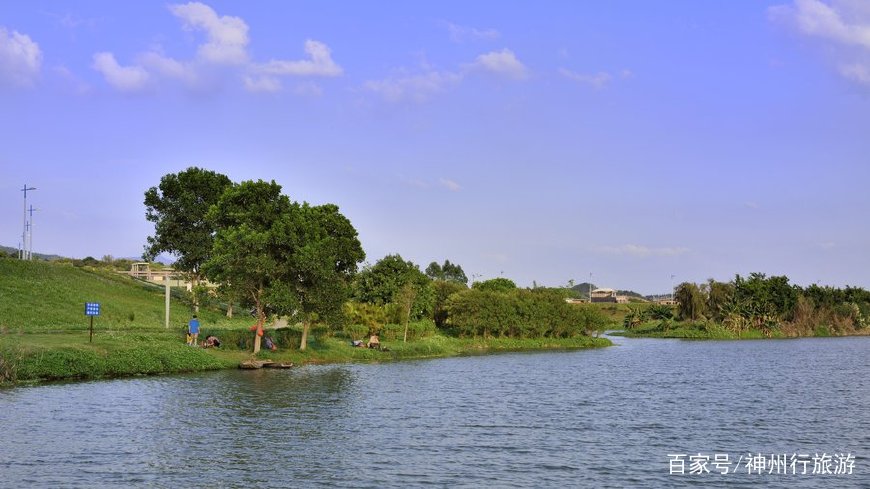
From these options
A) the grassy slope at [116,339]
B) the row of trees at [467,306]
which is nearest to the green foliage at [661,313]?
the grassy slope at [116,339]

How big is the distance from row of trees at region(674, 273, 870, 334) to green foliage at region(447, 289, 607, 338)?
42.2 m

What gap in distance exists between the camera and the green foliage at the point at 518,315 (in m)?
106

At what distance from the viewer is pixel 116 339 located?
5859 cm

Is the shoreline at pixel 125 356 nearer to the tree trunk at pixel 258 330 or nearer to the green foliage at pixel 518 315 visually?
the tree trunk at pixel 258 330

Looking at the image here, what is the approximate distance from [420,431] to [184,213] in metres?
70.5

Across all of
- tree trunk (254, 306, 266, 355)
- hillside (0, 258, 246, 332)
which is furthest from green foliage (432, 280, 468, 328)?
tree trunk (254, 306, 266, 355)

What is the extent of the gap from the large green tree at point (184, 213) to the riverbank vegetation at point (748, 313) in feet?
314

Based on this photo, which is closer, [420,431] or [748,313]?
[420,431]

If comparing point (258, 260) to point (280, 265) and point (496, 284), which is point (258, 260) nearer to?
point (280, 265)

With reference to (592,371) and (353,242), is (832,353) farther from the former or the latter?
(353,242)

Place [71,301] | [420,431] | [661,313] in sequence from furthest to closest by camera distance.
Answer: [661,313], [71,301], [420,431]

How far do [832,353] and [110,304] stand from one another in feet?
301

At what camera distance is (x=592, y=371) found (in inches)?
2840

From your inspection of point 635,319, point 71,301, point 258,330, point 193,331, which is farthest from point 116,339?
point 635,319
